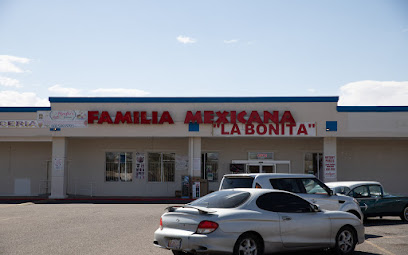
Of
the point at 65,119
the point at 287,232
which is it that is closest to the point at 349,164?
the point at 65,119

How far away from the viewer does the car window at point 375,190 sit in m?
17.8

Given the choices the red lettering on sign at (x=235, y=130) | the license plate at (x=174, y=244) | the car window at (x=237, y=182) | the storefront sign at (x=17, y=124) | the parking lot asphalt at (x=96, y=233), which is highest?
the storefront sign at (x=17, y=124)

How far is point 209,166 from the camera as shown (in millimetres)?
32469

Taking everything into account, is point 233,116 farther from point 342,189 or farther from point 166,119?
point 342,189

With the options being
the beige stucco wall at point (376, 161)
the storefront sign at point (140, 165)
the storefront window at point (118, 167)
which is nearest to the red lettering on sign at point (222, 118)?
the storefront sign at point (140, 165)

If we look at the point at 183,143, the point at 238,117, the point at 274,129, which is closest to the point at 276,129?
the point at 274,129

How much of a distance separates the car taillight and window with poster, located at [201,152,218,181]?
2308 centimetres

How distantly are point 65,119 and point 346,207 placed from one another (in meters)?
20.4

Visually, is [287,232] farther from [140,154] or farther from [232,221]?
[140,154]

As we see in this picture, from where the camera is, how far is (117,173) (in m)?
32.5

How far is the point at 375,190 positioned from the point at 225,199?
31.3 feet

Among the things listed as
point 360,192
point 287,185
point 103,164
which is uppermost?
point 287,185

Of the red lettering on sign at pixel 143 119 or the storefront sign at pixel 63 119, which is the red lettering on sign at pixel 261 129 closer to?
the red lettering on sign at pixel 143 119

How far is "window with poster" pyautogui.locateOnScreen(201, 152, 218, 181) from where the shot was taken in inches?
1273
